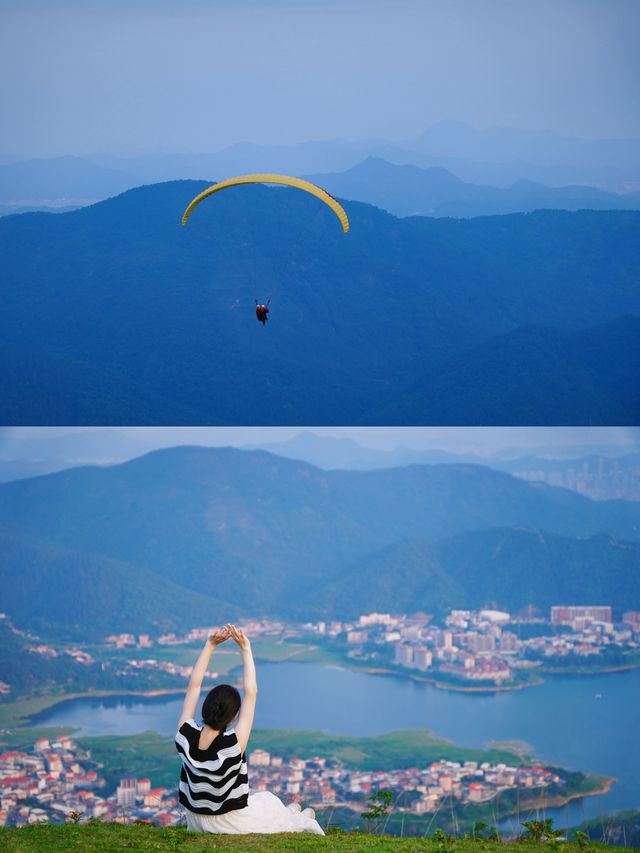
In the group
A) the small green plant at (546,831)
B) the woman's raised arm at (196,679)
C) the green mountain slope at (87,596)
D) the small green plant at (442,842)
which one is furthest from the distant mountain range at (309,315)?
the woman's raised arm at (196,679)

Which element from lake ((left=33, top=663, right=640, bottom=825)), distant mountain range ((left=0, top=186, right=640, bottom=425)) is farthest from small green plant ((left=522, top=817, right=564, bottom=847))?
distant mountain range ((left=0, top=186, right=640, bottom=425))

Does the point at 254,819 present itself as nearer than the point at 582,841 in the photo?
Yes

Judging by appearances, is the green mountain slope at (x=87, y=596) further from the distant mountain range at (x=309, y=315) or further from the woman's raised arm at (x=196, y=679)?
the woman's raised arm at (x=196, y=679)

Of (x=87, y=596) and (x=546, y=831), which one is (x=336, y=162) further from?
(x=546, y=831)

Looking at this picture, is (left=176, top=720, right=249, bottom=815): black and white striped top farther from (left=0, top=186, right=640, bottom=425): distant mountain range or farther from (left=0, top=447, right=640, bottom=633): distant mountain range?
(left=0, top=186, right=640, bottom=425): distant mountain range

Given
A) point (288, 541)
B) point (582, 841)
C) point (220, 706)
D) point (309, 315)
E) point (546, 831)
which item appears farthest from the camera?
point (309, 315)

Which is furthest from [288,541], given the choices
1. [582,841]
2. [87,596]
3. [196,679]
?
[196,679]
